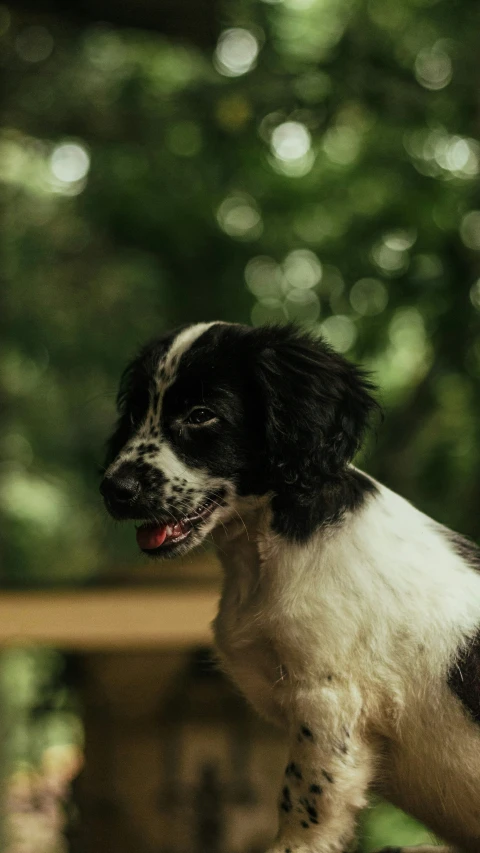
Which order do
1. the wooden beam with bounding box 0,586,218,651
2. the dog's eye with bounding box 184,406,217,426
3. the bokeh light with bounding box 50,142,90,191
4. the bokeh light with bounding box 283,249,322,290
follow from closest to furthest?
the dog's eye with bounding box 184,406,217,426, the wooden beam with bounding box 0,586,218,651, the bokeh light with bounding box 283,249,322,290, the bokeh light with bounding box 50,142,90,191

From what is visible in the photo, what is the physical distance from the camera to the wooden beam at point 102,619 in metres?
3.16

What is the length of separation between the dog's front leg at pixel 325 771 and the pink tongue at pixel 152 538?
355 mm

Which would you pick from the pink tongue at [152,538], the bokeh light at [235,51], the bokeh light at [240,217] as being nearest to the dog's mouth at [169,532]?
the pink tongue at [152,538]

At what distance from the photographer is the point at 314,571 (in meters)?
1.71

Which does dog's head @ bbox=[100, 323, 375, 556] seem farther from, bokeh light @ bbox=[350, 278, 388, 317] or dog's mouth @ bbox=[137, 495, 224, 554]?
bokeh light @ bbox=[350, 278, 388, 317]

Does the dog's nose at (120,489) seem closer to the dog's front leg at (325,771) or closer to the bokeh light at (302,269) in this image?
the dog's front leg at (325,771)

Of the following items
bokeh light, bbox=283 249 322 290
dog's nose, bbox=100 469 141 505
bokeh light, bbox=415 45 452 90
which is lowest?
dog's nose, bbox=100 469 141 505

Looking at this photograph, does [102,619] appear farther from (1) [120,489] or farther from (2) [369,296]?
(2) [369,296]

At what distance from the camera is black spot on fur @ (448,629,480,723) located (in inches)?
65.2

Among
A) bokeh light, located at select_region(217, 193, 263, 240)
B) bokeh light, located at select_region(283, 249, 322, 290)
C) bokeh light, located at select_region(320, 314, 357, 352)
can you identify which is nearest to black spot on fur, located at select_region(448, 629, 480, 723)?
bokeh light, located at select_region(320, 314, 357, 352)

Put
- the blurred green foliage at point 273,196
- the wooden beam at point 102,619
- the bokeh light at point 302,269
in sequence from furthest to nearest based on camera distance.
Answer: the bokeh light at point 302,269 → the blurred green foliage at point 273,196 → the wooden beam at point 102,619

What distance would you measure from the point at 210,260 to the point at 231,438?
3578 mm

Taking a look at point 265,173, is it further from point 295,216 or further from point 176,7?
point 176,7

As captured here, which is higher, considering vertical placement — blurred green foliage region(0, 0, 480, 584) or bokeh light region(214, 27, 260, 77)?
bokeh light region(214, 27, 260, 77)
